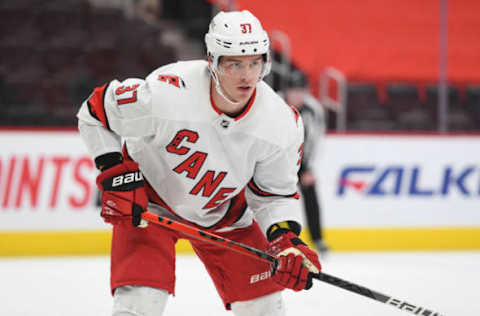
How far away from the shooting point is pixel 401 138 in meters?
5.35

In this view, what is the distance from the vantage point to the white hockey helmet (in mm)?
1992

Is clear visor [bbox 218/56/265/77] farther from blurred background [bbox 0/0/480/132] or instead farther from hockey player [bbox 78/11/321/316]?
blurred background [bbox 0/0/480/132]

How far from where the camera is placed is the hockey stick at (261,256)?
215cm

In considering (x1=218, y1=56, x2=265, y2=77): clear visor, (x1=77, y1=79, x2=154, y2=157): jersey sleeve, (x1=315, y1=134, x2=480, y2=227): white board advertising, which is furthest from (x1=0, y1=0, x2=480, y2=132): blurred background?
(x1=218, y1=56, x2=265, y2=77): clear visor

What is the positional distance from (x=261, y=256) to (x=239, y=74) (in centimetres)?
60

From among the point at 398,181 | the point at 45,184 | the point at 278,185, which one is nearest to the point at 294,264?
the point at 278,185

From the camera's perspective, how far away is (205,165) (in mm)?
2164

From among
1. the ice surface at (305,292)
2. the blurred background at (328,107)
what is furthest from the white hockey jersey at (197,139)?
the blurred background at (328,107)

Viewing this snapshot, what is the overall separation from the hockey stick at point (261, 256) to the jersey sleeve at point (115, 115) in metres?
0.28

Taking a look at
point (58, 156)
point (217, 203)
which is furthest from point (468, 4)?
point (217, 203)

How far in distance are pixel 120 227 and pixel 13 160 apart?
297 cm

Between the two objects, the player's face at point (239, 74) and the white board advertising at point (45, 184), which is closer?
the player's face at point (239, 74)

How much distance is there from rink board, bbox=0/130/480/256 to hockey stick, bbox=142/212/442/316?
2857 mm

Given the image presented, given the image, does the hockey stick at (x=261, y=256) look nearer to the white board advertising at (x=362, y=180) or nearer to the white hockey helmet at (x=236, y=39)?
the white hockey helmet at (x=236, y=39)
